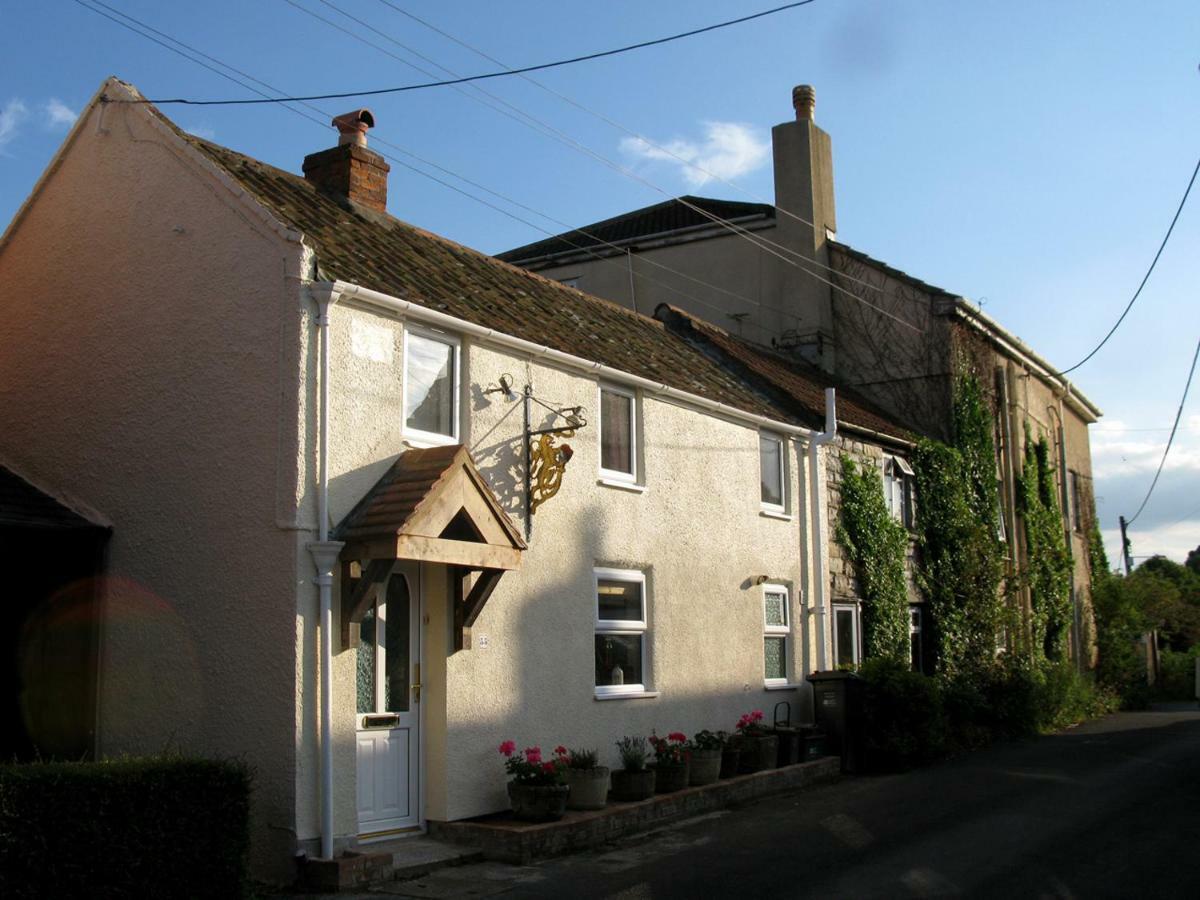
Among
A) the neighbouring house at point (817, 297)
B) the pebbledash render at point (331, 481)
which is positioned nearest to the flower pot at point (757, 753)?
the pebbledash render at point (331, 481)

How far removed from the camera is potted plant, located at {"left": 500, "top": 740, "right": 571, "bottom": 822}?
11.7m

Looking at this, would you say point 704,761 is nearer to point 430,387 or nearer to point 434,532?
point 434,532

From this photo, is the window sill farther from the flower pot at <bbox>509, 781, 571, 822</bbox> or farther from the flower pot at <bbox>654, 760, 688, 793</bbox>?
the flower pot at <bbox>509, 781, 571, 822</bbox>

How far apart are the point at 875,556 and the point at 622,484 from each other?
7.39 metres

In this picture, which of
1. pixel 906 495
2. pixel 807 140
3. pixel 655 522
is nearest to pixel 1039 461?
pixel 906 495

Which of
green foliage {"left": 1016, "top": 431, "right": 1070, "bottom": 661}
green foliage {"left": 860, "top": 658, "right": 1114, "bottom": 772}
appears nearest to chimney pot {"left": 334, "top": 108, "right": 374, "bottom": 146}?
green foliage {"left": 860, "top": 658, "right": 1114, "bottom": 772}

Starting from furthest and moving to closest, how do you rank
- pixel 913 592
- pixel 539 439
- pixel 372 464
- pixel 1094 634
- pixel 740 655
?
pixel 1094 634 < pixel 913 592 < pixel 740 655 < pixel 539 439 < pixel 372 464

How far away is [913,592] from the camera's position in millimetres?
21984

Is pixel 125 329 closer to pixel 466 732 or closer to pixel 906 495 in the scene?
pixel 466 732

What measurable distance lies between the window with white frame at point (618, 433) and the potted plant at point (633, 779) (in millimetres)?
3184

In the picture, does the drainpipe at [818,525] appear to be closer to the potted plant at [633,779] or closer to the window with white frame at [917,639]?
the window with white frame at [917,639]

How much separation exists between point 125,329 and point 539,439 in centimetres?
429

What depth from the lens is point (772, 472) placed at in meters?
18.3

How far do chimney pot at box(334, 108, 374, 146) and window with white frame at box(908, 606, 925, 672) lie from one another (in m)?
12.8
